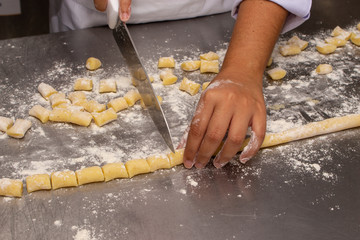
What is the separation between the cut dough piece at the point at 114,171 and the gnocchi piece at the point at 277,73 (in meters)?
0.94

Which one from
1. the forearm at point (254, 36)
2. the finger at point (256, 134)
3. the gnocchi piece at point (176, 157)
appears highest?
the forearm at point (254, 36)

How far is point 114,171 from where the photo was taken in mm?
1646

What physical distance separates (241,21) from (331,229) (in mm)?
1033

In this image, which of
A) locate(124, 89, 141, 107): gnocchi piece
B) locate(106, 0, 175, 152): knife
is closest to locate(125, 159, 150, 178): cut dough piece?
locate(106, 0, 175, 152): knife

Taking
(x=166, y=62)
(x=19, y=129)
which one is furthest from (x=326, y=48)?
(x=19, y=129)

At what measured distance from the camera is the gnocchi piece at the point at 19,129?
1781 mm

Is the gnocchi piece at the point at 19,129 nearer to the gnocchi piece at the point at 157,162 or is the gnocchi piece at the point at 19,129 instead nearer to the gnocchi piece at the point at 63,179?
the gnocchi piece at the point at 63,179

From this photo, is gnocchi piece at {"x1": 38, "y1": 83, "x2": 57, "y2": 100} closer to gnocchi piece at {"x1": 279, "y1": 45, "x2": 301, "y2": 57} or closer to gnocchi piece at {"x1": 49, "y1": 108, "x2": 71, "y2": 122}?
gnocchi piece at {"x1": 49, "y1": 108, "x2": 71, "y2": 122}

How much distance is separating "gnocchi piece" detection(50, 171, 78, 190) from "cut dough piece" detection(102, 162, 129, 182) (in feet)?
0.38

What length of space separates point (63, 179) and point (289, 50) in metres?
1.40

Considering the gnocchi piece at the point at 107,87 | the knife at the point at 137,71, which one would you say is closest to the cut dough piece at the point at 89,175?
the knife at the point at 137,71

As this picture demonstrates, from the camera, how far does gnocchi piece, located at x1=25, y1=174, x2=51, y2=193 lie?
1593 mm

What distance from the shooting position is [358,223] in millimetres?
1548

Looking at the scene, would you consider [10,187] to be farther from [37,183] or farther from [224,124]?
[224,124]
